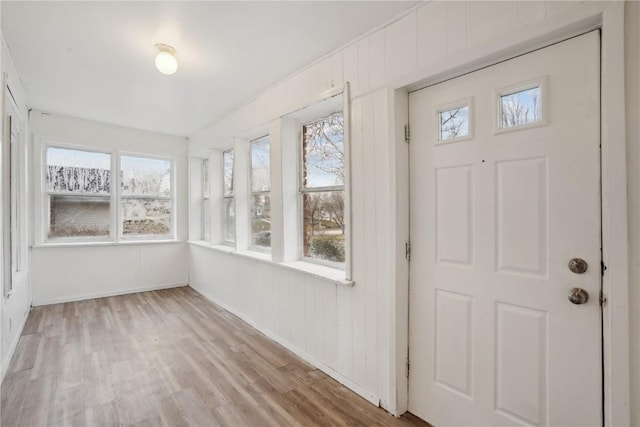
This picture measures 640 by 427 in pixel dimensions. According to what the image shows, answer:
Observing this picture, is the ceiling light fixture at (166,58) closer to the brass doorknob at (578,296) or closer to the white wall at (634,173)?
the white wall at (634,173)

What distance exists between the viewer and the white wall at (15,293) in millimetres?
2463

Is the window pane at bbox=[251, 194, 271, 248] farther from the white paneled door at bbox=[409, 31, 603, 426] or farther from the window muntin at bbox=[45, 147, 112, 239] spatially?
the window muntin at bbox=[45, 147, 112, 239]

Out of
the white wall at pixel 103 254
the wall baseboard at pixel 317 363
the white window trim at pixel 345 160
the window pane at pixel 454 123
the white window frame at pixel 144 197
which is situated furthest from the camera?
the white window frame at pixel 144 197

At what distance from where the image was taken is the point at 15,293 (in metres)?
2.93

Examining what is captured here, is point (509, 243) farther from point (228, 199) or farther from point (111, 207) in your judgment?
point (111, 207)

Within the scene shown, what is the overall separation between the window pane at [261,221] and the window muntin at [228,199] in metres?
0.73

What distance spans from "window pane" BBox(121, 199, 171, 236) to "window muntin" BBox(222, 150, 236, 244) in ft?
4.39

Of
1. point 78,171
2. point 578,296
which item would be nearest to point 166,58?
point 578,296

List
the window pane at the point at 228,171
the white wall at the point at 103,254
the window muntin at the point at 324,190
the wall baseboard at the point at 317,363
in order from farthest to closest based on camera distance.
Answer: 1. the window pane at the point at 228,171
2. the white wall at the point at 103,254
3. the window muntin at the point at 324,190
4. the wall baseboard at the point at 317,363

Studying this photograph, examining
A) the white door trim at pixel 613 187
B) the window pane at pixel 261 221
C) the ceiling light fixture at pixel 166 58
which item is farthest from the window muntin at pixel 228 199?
the white door trim at pixel 613 187

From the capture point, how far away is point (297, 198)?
3113mm

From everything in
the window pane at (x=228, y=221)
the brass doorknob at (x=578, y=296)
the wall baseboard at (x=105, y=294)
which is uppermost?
the window pane at (x=228, y=221)

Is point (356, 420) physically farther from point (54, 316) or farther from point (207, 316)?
point (54, 316)

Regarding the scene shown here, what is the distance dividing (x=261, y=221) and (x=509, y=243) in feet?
9.08
